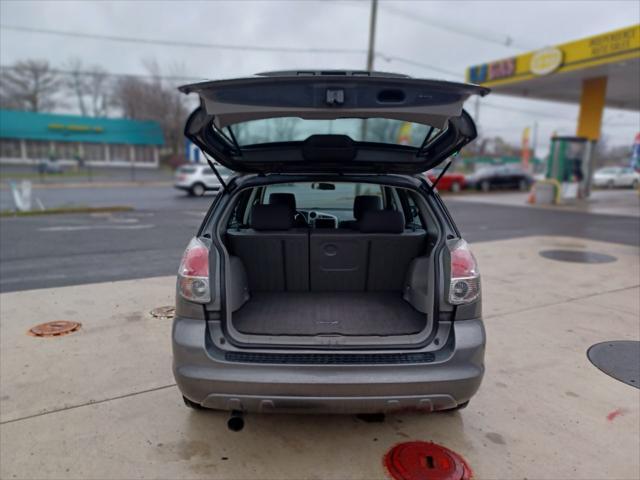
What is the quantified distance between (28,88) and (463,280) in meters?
64.1

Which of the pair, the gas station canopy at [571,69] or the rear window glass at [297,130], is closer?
the rear window glass at [297,130]

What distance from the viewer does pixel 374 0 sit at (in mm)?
19656

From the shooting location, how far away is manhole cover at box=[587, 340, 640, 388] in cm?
353

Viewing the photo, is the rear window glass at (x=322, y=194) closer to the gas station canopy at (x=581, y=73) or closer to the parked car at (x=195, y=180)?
the gas station canopy at (x=581, y=73)

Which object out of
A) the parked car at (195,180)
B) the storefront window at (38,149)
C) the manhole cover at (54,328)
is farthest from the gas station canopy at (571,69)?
the storefront window at (38,149)

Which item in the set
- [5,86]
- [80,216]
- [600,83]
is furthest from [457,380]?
[5,86]

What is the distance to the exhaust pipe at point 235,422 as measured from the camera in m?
2.76

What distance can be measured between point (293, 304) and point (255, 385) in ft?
3.16

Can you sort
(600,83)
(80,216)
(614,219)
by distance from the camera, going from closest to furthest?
(80,216), (614,219), (600,83)

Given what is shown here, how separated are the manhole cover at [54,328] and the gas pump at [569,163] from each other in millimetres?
18319

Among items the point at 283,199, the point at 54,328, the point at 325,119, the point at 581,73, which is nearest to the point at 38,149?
the point at 581,73

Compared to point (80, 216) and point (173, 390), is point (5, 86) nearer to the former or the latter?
point (80, 216)

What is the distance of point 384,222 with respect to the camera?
328 cm

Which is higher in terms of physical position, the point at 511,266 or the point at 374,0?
the point at 374,0
